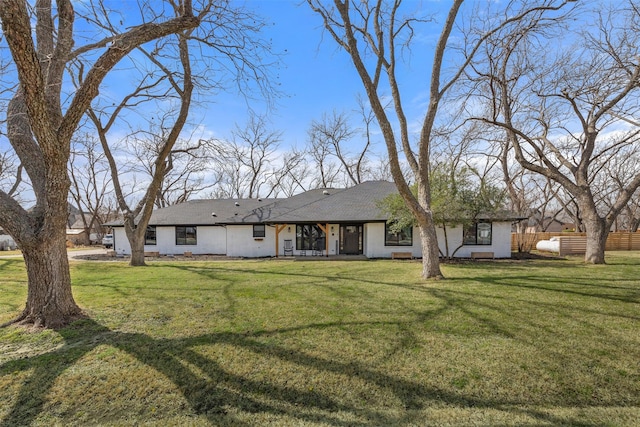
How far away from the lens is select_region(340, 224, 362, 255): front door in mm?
16500

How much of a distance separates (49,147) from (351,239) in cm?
1359

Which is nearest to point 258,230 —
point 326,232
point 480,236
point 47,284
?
point 326,232

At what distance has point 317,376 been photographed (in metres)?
3.34

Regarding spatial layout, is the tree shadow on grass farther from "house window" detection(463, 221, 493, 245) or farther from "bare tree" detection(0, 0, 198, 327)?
"house window" detection(463, 221, 493, 245)

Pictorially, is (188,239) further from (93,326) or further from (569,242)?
(569,242)

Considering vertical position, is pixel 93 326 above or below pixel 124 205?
below

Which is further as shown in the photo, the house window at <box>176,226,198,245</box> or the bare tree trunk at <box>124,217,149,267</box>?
the house window at <box>176,226,198,245</box>

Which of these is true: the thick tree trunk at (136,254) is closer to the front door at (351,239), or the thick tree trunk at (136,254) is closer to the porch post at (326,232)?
the porch post at (326,232)

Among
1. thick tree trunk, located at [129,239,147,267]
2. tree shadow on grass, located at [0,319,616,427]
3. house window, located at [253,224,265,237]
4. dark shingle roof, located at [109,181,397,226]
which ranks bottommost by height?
tree shadow on grass, located at [0,319,616,427]

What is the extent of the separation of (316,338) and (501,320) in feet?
10.2

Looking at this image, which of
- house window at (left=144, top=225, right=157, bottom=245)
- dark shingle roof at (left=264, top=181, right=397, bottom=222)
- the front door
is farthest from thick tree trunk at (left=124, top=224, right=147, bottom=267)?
the front door

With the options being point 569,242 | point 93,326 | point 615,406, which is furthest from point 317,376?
point 569,242

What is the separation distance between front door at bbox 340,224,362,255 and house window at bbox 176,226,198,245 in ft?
28.1

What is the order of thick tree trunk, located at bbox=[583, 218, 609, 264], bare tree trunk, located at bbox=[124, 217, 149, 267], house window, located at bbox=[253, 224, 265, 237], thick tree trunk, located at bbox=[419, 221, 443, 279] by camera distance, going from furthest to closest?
house window, located at bbox=[253, 224, 265, 237]
bare tree trunk, located at bbox=[124, 217, 149, 267]
thick tree trunk, located at bbox=[583, 218, 609, 264]
thick tree trunk, located at bbox=[419, 221, 443, 279]
